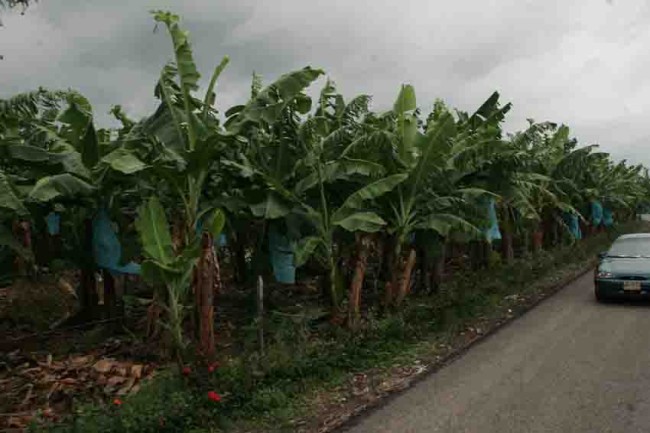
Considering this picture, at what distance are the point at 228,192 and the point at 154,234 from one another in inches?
127

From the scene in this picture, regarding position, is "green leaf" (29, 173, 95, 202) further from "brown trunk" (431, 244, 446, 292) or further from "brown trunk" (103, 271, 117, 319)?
"brown trunk" (431, 244, 446, 292)

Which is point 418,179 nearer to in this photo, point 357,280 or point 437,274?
point 357,280

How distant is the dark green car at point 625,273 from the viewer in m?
12.1

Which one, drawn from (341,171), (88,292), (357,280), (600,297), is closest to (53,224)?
(88,292)

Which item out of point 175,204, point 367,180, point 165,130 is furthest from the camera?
point 367,180

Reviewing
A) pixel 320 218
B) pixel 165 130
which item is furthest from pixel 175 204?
pixel 320 218

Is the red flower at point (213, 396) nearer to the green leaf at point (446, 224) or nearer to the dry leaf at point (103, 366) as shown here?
the dry leaf at point (103, 366)

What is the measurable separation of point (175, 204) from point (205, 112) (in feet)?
4.77

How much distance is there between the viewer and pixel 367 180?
9.89 metres

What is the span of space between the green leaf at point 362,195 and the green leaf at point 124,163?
3.30 meters

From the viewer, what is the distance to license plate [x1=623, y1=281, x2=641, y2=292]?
12061 millimetres

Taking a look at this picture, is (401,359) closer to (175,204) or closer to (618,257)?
(175,204)

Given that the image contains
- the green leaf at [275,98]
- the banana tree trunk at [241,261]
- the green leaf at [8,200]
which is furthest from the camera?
the banana tree trunk at [241,261]

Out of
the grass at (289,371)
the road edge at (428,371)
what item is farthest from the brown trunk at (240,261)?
the road edge at (428,371)
